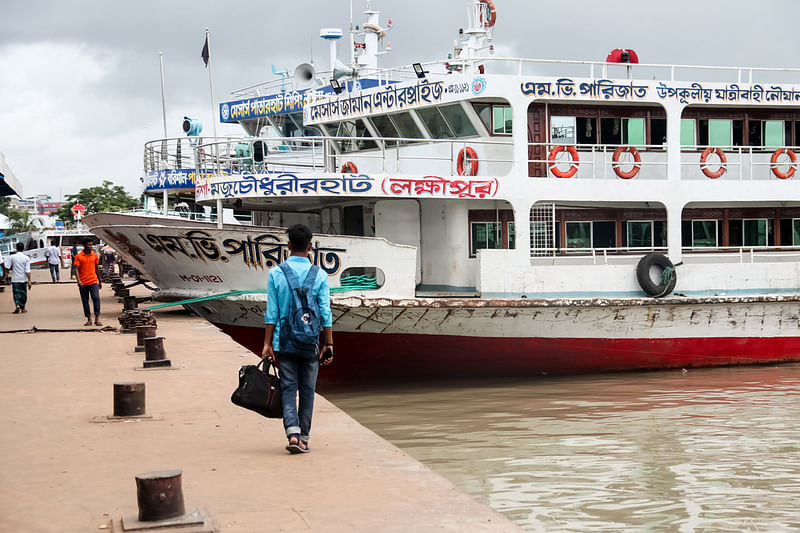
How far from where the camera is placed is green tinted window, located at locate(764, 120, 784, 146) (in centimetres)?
1709

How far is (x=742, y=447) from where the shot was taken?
9.49m

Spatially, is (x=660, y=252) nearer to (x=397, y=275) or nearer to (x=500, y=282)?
(x=500, y=282)

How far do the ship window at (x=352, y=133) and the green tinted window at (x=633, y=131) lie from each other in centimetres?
464

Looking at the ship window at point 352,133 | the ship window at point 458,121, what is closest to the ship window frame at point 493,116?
the ship window at point 458,121

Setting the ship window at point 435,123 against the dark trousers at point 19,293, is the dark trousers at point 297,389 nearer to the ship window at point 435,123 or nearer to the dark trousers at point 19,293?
the ship window at point 435,123

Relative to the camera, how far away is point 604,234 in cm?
1589

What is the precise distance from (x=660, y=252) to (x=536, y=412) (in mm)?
5576

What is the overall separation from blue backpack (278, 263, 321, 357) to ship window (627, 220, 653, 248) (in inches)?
418

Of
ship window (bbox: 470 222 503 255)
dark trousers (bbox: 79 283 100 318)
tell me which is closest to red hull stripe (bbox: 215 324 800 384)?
ship window (bbox: 470 222 503 255)

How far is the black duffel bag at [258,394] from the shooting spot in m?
6.55

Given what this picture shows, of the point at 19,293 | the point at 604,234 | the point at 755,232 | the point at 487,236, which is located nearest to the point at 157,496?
the point at 487,236

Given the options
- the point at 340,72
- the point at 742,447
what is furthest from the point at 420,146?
the point at 742,447

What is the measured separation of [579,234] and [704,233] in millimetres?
2683

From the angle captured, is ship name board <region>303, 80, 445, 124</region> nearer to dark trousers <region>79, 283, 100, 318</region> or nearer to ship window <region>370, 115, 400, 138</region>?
ship window <region>370, 115, 400, 138</region>
